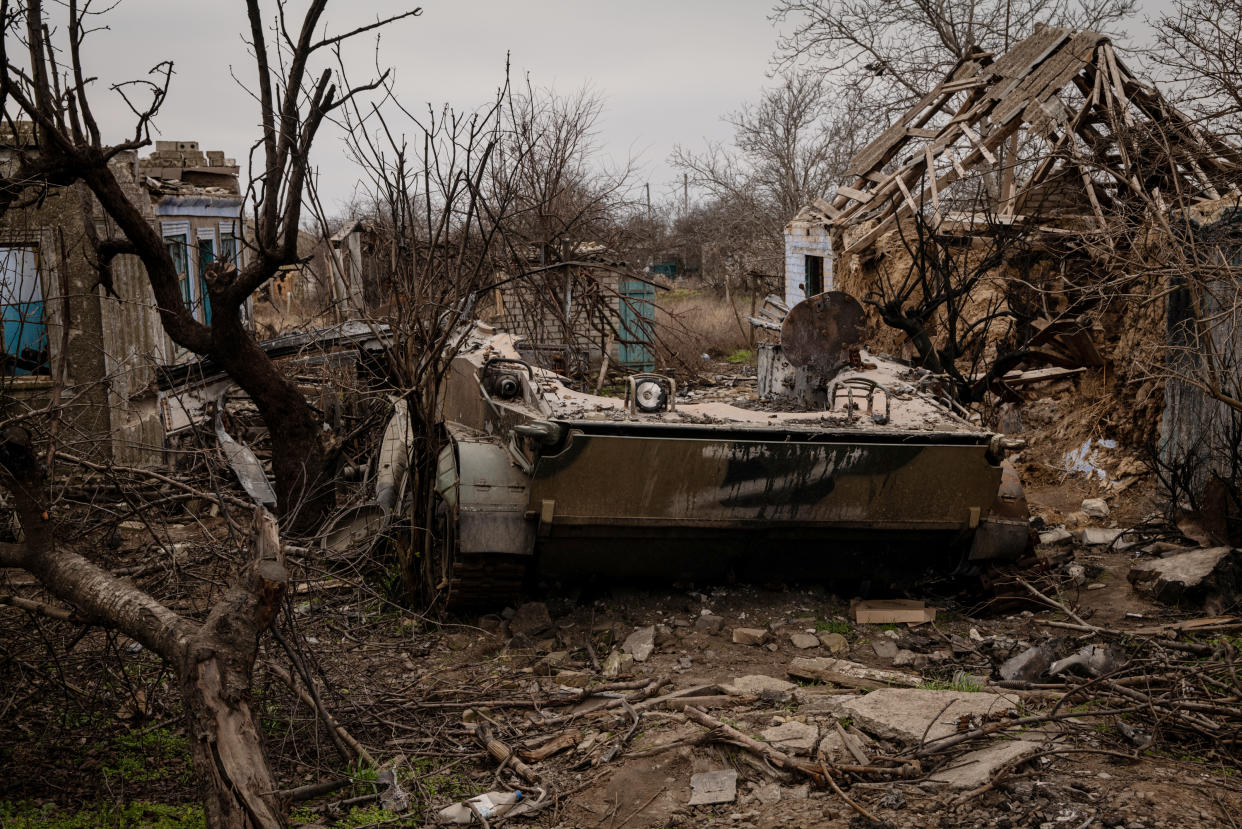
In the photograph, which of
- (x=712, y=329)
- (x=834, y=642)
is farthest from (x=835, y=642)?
(x=712, y=329)

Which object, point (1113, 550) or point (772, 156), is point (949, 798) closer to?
point (1113, 550)

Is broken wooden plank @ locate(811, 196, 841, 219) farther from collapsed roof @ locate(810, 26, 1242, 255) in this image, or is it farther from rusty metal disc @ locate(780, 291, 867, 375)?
rusty metal disc @ locate(780, 291, 867, 375)

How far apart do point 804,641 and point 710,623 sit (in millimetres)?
581

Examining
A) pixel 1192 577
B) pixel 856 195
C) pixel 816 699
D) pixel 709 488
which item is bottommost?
pixel 816 699

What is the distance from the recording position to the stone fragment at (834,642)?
657 cm

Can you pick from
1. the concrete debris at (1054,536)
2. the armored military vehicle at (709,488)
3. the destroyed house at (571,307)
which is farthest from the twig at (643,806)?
the concrete debris at (1054,536)

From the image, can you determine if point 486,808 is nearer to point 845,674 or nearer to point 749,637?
point 845,674

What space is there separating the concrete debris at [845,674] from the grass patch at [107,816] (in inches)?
120

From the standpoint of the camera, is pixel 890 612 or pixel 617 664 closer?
pixel 617 664

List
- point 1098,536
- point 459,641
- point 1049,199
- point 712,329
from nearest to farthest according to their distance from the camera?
point 459,641 < point 1098,536 < point 1049,199 < point 712,329

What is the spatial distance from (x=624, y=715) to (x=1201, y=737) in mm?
2461

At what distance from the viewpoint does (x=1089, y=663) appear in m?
5.52

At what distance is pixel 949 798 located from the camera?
4.20m

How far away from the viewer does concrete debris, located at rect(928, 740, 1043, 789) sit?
4.29 m
